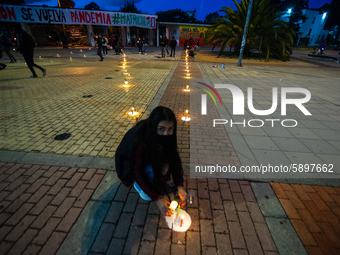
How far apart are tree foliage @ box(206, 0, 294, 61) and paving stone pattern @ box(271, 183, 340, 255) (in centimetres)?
1963

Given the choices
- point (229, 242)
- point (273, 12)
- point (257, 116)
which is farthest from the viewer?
point (273, 12)

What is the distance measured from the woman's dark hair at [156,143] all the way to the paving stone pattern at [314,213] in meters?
1.92

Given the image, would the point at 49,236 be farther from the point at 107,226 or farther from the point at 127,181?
the point at 127,181

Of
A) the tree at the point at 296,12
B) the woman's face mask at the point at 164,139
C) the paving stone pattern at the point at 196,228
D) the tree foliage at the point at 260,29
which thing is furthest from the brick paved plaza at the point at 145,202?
the tree at the point at 296,12

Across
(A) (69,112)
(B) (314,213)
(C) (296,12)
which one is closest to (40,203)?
(A) (69,112)

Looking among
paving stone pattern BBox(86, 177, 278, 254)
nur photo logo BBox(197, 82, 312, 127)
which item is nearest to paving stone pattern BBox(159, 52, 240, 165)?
nur photo logo BBox(197, 82, 312, 127)

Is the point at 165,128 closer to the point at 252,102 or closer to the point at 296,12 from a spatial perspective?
the point at 252,102

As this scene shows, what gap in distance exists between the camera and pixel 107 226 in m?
2.31

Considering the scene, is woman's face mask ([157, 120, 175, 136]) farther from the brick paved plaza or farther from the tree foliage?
the tree foliage

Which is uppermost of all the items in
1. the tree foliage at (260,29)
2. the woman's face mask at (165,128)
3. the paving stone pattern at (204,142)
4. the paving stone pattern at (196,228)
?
the tree foliage at (260,29)

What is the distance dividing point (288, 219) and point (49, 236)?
319 centimetres

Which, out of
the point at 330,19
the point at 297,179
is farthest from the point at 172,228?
the point at 330,19

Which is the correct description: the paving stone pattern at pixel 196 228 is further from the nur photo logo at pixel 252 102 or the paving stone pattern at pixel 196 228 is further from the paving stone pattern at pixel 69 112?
the nur photo logo at pixel 252 102

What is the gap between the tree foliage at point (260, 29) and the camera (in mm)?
18438
